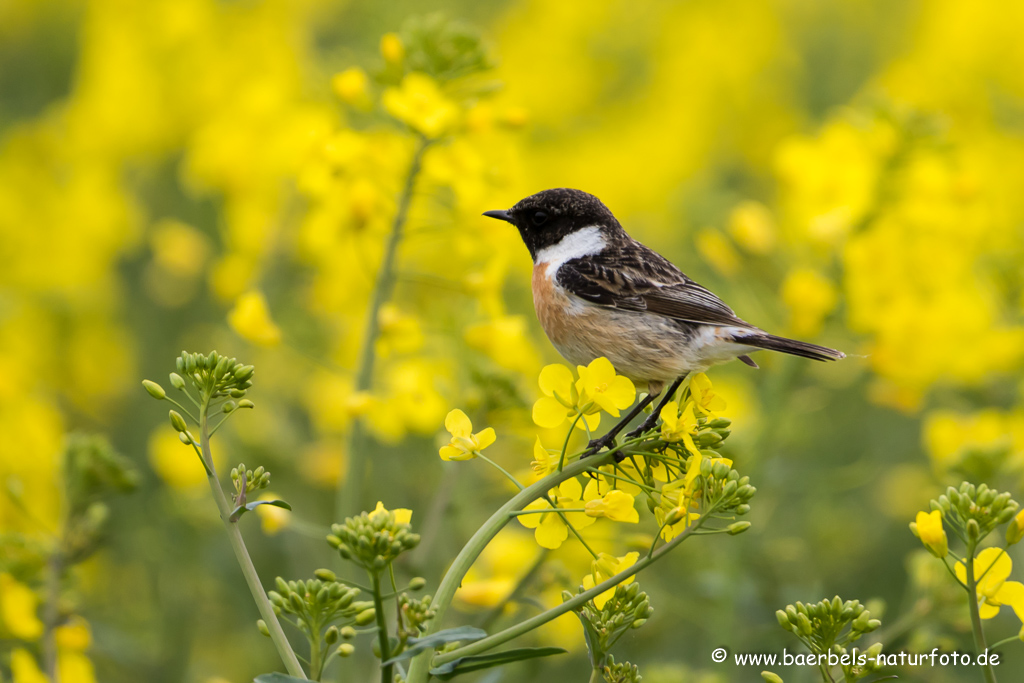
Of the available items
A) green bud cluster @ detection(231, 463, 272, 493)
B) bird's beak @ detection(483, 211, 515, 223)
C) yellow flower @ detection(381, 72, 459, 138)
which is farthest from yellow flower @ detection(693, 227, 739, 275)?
green bud cluster @ detection(231, 463, 272, 493)

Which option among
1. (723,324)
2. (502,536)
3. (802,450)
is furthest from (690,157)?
(723,324)

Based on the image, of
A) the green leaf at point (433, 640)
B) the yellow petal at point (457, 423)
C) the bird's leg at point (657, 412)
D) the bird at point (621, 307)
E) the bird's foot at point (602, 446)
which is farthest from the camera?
the bird at point (621, 307)

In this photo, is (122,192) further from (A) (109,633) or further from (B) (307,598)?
(B) (307,598)

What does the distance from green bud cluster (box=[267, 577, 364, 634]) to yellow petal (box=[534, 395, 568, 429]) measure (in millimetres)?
525

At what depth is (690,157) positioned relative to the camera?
30.1ft

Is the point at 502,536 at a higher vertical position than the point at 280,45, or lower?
lower

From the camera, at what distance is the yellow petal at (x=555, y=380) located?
1.99 m

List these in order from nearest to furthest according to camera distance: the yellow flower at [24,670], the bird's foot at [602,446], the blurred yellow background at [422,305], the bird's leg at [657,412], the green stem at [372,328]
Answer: the bird's foot at [602,446] < the bird's leg at [657,412] < the yellow flower at [24,670] < the green stem at [372,328] < the blurred yellow background at [422,305]

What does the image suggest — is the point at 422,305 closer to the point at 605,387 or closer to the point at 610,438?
the point at 610,438

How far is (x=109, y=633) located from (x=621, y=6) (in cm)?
912

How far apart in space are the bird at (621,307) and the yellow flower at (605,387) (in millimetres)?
288

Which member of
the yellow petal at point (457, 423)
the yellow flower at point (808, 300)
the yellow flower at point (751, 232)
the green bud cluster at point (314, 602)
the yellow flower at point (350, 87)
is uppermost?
the yellow flower at point (751, 232)

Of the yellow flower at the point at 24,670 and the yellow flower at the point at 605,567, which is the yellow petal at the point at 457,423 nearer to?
the yellow flower at the point at 605,567

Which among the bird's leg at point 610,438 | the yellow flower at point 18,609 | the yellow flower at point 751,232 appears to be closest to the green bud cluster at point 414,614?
the bird's leg at point 610,438
